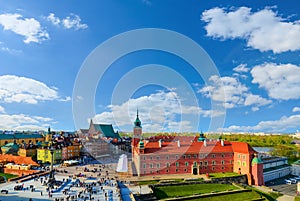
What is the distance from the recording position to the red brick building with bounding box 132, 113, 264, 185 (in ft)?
143

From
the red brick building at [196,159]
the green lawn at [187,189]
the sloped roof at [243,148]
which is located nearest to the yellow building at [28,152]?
the red brick building at [196,159]

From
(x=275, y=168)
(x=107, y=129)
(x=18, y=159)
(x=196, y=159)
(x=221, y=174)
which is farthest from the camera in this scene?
(x=107, y=129)

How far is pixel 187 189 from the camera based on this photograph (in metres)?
36.7

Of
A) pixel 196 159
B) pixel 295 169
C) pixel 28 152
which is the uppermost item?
pixel 196 159

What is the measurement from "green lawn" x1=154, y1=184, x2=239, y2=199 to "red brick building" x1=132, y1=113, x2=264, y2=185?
261 inches

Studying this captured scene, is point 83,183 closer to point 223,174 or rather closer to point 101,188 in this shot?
point 101,188

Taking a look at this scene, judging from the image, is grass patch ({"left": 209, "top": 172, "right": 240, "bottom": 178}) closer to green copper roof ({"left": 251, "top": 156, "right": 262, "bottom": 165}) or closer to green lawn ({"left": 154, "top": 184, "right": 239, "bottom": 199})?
green lawn ({"left": 154, "top": 184, "right": 239, "bottom": 199})

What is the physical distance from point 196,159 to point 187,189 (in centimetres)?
988

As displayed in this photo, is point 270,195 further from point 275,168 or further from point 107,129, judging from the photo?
point 107,129

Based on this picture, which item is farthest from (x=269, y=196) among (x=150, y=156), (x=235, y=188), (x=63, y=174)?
(x=63, y=174)

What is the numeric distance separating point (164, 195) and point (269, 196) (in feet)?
51.7

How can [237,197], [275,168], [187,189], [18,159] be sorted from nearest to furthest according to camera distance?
[237,197] < [187,189] < [275,168] < [18,159]

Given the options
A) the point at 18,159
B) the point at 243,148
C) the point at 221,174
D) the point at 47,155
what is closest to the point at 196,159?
the point at 221,174

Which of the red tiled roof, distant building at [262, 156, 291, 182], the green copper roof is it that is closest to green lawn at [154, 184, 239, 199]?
the green copper roof
